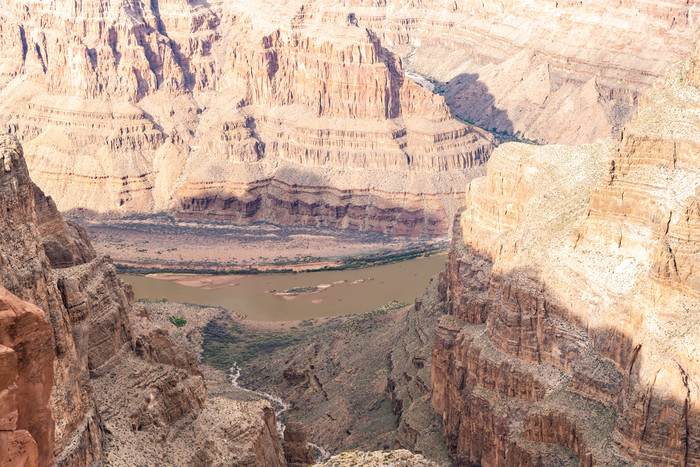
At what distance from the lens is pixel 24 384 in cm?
2652

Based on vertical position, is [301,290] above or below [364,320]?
below

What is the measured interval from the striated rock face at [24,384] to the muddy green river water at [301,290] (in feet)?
316

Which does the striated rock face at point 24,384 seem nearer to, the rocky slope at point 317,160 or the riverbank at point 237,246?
the riverbank at point 237,246

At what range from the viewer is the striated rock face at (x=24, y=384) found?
24.8 metres

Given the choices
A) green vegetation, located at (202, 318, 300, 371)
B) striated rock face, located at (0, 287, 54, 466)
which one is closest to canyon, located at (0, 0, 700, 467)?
Answer: striated rock face, located at (0, 287, 54, 466)

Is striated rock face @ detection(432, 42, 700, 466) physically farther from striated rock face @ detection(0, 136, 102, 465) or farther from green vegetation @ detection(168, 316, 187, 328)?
green vegetation @ detection(168, 316, 187, 328)

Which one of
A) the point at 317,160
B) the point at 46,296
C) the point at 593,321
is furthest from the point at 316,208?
the point at 46,296

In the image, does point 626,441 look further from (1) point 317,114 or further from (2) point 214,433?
(1) point 317,114

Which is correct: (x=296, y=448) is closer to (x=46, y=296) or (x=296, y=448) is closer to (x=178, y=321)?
(x=46, y=296)

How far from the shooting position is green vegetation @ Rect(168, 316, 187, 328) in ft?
358

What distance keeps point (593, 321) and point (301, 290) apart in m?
73.3

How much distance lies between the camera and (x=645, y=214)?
2729 inches

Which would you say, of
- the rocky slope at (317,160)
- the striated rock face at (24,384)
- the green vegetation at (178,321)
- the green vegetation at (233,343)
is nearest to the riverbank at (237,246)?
the rocky slope at (317,160)

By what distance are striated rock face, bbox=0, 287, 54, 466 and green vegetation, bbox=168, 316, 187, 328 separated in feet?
267
